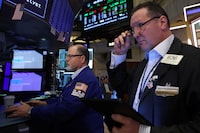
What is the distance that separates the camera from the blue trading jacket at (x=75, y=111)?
5.55 ft

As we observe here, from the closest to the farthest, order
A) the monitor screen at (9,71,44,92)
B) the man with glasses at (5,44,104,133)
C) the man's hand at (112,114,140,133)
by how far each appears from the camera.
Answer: the man's hand at (112,114,140,133) → the man with glasses at (5,44,104,133) → the monitor screen at (9,71,44,92)

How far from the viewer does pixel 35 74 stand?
270 cm

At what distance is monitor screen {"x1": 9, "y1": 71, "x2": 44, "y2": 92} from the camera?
2.48 meters

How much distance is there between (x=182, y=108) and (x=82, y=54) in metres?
1.42

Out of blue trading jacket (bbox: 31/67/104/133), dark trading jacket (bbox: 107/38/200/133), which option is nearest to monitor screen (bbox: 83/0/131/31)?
blue trading jacket (bbox: 31/67/104/133)

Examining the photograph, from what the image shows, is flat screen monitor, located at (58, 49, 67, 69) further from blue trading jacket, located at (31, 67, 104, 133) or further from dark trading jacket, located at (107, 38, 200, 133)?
dark trading jacket, located at (107, 38, 200, 133)

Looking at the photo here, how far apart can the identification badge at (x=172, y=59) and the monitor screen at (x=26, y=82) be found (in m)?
2.01

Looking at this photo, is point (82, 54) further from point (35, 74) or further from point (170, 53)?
point (170, 53)

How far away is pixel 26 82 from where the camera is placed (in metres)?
2.58

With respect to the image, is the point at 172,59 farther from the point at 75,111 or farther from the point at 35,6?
the point at 35,6

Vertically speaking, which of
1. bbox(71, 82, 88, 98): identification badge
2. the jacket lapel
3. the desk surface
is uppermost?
the jacket lapel

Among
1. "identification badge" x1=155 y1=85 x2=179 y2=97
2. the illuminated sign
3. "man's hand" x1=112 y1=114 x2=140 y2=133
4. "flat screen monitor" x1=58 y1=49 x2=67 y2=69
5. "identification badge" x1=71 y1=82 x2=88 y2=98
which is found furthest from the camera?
"flat screen monitor" x1=58 y1=49 x2=67 y2=69

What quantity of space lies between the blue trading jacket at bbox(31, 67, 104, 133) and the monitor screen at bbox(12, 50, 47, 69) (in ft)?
3.88

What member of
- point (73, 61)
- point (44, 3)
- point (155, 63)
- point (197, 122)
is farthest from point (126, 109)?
point (44, 3)
